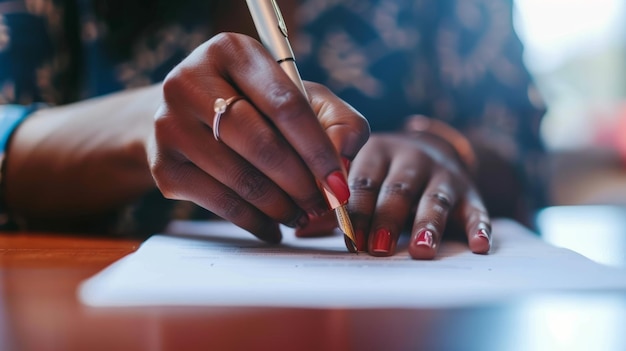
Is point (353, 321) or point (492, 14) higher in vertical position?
point (492, 14)

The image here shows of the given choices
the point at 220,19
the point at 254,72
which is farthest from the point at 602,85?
the point at 254,72

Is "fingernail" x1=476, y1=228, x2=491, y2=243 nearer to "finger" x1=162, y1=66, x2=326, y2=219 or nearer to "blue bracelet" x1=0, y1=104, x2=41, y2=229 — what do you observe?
"finger" x1=162, y1=66, x2=326, y2=219

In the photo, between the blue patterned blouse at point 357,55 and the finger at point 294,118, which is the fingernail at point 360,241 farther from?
the blue patterned blouse at point 357,55

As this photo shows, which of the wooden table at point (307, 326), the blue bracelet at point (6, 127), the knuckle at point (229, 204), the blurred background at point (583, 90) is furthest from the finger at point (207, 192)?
the blurred background at point (583, 90)

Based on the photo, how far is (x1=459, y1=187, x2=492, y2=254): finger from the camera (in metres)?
0.37

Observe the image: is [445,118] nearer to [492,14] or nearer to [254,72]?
[492,14]

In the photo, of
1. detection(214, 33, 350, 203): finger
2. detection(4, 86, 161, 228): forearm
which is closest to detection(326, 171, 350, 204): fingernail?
detection(214, 33, 350, 203): finger

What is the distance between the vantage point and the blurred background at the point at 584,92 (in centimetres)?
125

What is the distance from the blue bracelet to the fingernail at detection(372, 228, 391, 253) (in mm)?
324

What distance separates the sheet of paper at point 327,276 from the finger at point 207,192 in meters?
0.02

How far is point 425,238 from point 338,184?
0.23 feet

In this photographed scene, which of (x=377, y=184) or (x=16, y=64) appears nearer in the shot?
(x=377, y=184)

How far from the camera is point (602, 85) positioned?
1.39 metres

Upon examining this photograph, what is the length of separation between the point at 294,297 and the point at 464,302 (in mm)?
72
